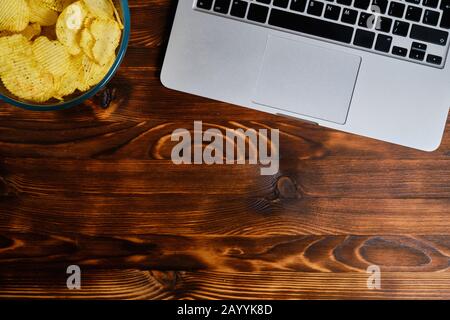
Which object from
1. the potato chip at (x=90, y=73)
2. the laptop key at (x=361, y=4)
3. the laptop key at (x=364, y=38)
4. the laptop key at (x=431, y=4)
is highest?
the laptop key at (x=431, y=4)

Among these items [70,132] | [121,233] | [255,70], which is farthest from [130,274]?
[255,70]

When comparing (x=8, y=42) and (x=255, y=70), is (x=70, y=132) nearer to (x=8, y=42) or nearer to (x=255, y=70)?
(x=8, y=42)

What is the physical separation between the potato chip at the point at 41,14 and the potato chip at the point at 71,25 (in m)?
0.03

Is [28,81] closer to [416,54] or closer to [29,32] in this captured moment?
[29,32]

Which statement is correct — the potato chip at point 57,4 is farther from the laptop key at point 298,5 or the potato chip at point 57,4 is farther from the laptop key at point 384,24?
the laptop key at point 384,24

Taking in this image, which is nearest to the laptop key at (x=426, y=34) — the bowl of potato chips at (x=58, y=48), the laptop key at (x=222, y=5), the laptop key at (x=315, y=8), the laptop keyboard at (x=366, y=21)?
the laptop keyboard at (x=366, y=21)

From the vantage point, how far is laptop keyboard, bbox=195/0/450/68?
621 millimetres

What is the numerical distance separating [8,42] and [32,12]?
0.15 feet

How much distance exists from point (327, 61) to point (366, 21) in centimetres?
7

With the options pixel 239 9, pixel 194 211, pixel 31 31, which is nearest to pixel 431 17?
pixel 239 9

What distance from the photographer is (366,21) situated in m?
0.63

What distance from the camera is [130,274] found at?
691 millimetres

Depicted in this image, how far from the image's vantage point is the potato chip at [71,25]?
0.59 meters

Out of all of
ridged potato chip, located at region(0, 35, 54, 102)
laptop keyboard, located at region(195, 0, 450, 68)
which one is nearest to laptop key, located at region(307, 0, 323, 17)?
laptop keyboard, located at region(195, 0, 450, 68)
